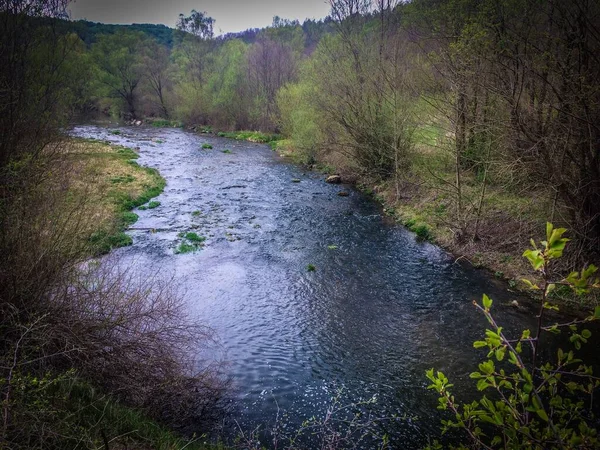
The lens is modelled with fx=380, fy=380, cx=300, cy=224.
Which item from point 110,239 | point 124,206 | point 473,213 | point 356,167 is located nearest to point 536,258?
point 473,213

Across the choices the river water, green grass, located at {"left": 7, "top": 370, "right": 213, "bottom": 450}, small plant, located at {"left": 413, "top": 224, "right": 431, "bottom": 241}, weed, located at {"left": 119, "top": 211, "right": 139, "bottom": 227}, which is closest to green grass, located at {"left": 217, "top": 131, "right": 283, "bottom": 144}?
the river water

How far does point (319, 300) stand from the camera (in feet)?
37.7

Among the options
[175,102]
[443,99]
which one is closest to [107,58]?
[175,102]

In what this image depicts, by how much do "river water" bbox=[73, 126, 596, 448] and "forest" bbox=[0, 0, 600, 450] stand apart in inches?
40.7

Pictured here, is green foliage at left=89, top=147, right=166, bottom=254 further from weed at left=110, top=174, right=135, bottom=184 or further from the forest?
the forest

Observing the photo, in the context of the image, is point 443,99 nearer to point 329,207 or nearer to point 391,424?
point 329,207

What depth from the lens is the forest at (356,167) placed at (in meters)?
6.24

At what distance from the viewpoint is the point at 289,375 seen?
27.4 ft

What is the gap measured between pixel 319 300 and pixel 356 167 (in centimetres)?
1465

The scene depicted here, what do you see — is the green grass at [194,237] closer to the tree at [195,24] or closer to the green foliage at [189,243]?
the green foliage at [189,243]

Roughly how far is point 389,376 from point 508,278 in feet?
21.7

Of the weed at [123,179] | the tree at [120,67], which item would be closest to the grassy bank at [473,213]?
the weed at [123,179]

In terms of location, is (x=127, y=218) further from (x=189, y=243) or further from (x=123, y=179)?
(x=123, y=179)

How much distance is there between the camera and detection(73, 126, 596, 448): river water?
779 centimetres
